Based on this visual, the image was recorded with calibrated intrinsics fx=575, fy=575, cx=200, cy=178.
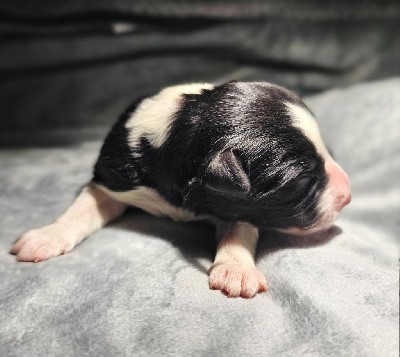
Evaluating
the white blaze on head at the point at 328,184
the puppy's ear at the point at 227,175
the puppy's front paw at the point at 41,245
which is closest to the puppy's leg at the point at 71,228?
the puppy's front paw at the point at 41,245

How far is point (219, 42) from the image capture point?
311 centimetres

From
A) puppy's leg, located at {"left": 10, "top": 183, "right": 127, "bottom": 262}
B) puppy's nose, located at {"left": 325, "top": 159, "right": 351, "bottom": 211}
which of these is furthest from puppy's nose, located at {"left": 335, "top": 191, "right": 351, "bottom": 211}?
puppy's leg, located at {"left": 10, "top": 183, "right": 127, "bottom": 262}

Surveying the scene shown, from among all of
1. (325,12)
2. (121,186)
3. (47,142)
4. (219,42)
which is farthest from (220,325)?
(325,12)

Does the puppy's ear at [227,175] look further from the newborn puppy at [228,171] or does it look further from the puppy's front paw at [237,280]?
the puppy's front paw at [237,280]

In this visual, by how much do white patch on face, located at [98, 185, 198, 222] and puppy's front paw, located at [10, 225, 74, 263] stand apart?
221 mm

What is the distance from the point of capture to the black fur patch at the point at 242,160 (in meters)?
1.49

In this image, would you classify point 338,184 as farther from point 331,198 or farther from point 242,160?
point 242,160

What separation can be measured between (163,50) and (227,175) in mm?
1865

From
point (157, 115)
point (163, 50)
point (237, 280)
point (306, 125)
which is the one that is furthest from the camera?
point (163, 50)

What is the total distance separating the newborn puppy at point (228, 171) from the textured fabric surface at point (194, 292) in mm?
65

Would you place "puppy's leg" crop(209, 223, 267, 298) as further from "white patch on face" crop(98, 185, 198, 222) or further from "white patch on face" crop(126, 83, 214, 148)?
"white patch on face" crop(126, 83, 214, 148)

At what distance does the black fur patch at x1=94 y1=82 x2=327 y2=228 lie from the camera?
1.49m

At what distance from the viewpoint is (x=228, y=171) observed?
4.73 ft

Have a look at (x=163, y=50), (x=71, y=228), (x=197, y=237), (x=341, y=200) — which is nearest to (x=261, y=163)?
(x=341, y=200)
